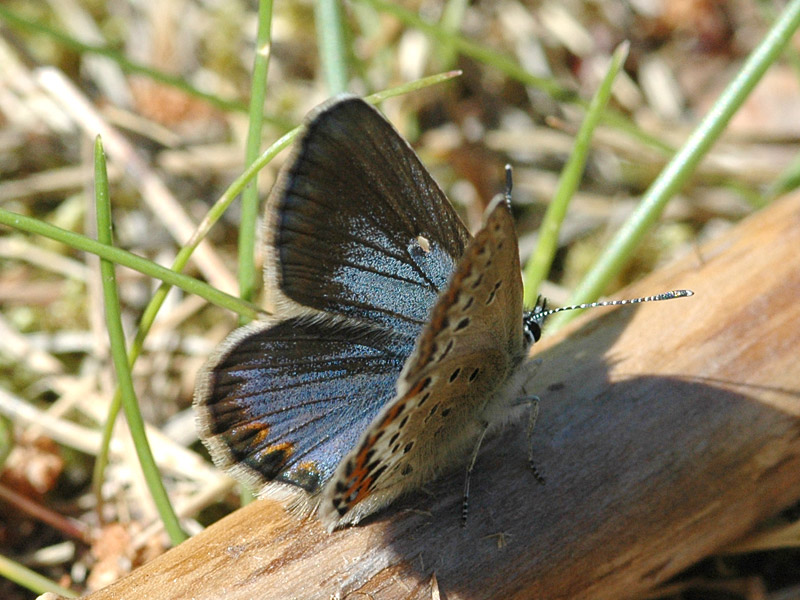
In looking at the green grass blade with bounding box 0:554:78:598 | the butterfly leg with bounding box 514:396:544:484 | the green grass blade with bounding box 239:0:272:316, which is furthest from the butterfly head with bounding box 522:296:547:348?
the green grass blade with bounding box 0:554:78:598

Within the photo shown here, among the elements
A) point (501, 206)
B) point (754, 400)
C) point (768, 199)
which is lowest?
point (754, 400)

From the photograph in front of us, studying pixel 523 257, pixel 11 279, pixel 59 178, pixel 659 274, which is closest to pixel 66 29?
pixel 59 178

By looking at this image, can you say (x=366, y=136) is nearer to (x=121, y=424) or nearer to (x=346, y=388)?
(x=346, y=388)

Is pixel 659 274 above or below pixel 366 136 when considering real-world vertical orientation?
below

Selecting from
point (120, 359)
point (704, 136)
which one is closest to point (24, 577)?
point (120, 359)

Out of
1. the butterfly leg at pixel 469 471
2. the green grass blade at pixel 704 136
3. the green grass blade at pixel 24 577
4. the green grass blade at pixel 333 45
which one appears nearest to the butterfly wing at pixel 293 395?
the butterfly leg at pixel 469 471

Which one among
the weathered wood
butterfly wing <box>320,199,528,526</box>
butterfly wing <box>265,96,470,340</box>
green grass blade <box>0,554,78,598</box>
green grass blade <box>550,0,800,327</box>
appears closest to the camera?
butterfly wing <box>320,199,528,526</box>

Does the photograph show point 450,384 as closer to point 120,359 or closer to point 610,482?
point 610,482

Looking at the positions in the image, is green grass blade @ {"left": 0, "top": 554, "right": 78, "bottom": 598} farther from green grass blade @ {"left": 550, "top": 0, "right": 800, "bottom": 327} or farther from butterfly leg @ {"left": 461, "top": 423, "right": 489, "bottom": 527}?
green grass blade @ {"left": 550, "top": 0, "right": 800, "bottom": 327}
